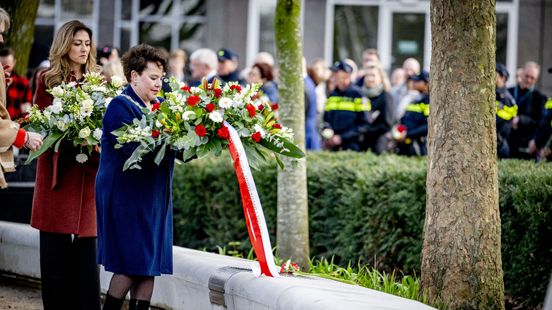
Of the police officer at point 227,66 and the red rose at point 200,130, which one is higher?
the police officer at point 227,66

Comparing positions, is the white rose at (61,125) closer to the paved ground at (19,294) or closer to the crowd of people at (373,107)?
the paved ground at (19,294)

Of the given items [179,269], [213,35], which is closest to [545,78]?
[213,35]

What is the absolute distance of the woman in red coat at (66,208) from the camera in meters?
7.45

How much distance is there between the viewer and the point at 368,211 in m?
9.83

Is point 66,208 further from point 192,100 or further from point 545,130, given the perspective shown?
point 545,130

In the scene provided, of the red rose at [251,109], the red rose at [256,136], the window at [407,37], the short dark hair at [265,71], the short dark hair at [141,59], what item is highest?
the window at [407,37]

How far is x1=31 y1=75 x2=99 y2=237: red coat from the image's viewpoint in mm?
7418

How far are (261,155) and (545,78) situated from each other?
16.1m

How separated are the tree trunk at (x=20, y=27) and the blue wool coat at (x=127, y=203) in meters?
7.56

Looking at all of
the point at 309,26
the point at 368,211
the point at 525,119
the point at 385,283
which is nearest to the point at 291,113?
the point at 368,211

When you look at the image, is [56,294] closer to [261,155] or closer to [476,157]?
[261,155]

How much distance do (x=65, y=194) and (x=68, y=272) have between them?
1.71 feet

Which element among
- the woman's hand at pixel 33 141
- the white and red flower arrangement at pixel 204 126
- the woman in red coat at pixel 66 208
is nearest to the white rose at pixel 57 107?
the woman in red coat at pixel 66 208

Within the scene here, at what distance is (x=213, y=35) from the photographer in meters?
23.4
